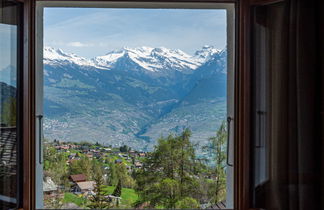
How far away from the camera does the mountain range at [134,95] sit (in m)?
2.23

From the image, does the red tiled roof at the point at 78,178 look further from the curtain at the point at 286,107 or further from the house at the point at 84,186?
the curtain at the point at 286,107

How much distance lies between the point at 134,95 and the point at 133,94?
11 mm

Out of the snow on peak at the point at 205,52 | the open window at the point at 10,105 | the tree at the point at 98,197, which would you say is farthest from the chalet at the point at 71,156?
the snow on peak at the point at 205,52

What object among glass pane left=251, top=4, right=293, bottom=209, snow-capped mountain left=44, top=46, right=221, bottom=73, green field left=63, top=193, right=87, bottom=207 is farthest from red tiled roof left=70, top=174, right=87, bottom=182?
glass pane left=251, top=4, right=293, bottom=209

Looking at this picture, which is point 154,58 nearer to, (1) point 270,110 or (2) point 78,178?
(1) point 270,110

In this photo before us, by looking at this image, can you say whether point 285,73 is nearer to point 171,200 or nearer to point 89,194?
point 171,200

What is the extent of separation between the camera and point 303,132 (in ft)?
5.76

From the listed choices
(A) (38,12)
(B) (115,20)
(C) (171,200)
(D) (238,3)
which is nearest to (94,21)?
(B) (115,20)

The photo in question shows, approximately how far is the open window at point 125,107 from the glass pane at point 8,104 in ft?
0.64

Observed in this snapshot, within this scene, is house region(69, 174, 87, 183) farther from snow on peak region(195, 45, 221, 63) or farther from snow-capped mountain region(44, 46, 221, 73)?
snow on peak region(195, 45, 221, 63)

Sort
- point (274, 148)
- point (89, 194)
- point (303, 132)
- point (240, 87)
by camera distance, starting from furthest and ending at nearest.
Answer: point (89, 194) < point (240, 87) < point (274, 148) < point (303, 132)

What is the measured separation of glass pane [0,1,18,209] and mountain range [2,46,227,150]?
0.93 ft

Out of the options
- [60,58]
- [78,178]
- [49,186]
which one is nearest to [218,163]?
[78,178]

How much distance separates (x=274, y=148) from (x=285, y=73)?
17.8 inches
